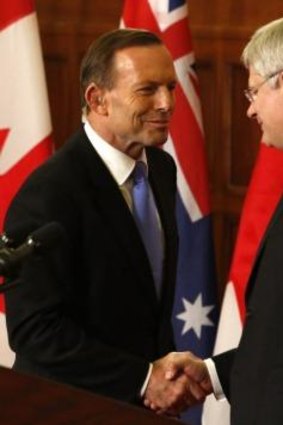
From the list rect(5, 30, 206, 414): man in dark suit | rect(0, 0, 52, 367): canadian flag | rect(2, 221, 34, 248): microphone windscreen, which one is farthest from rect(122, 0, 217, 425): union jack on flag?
rect(2, 221, 34, 248): microphone windscreen

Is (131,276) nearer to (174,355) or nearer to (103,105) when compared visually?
(174,355)

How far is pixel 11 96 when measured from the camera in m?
3.66

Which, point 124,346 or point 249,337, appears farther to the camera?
point 124,346

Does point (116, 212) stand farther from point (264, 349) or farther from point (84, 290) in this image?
point (264, 349)

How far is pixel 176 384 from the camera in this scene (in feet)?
7.94

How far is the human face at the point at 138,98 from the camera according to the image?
94.9 inches

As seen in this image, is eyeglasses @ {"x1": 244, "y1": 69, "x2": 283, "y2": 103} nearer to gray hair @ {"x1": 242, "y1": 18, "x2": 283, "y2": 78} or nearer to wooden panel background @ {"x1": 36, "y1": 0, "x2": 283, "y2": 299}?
gray hair @ {"x1": 242, "y1": 18, "x2": 283, "y2": 78}

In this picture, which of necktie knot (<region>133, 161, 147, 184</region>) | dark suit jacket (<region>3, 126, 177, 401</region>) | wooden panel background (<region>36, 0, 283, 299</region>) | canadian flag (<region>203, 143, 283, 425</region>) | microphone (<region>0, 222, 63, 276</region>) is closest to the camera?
microphone (<region>0, 222, 63, 276</region>)

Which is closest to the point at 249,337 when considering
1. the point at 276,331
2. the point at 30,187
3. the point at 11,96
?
the point at 276,331

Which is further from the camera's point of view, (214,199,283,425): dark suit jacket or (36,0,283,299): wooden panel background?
(36,0,283,299): wooden panel background

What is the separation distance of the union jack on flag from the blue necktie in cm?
110

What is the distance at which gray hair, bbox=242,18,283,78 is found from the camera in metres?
2.02

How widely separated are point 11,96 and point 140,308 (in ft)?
4.90

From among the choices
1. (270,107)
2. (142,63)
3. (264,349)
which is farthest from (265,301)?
(142,63)
